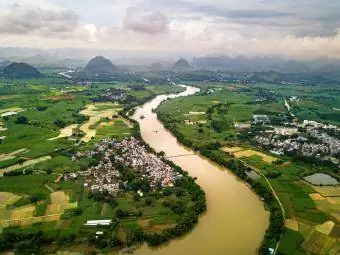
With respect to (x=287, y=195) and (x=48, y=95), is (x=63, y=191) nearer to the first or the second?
(x=287, y=195)

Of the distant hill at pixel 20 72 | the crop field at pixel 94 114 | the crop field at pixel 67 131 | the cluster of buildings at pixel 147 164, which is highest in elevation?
the distant hill at pixel 20 72

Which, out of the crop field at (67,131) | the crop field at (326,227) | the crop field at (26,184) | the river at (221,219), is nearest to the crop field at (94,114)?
the crop field at (67,131)

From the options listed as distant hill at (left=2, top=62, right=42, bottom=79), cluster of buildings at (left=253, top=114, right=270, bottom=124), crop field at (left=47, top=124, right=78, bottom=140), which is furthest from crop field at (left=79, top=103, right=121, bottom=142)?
distant hill at (left=2, top=62, right=42, bottom=79)

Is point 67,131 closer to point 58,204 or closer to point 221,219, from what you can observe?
point 58,204

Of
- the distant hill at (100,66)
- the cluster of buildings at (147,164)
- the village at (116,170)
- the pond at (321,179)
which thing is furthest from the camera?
the distant hill at (100,66)

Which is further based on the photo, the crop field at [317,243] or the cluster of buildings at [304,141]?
the cluster of buildings at [304,141]

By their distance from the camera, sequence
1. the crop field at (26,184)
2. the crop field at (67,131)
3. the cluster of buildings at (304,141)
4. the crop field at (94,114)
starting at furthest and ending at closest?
the crop field at (94,114) → the crop field at (67,131) → the cluster of buildings at (304,141) → the crop field at (26,184)

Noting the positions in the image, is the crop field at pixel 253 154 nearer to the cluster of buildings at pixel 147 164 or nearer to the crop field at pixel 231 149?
the crop field at pixel 231 149

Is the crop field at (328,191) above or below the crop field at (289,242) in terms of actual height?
above
